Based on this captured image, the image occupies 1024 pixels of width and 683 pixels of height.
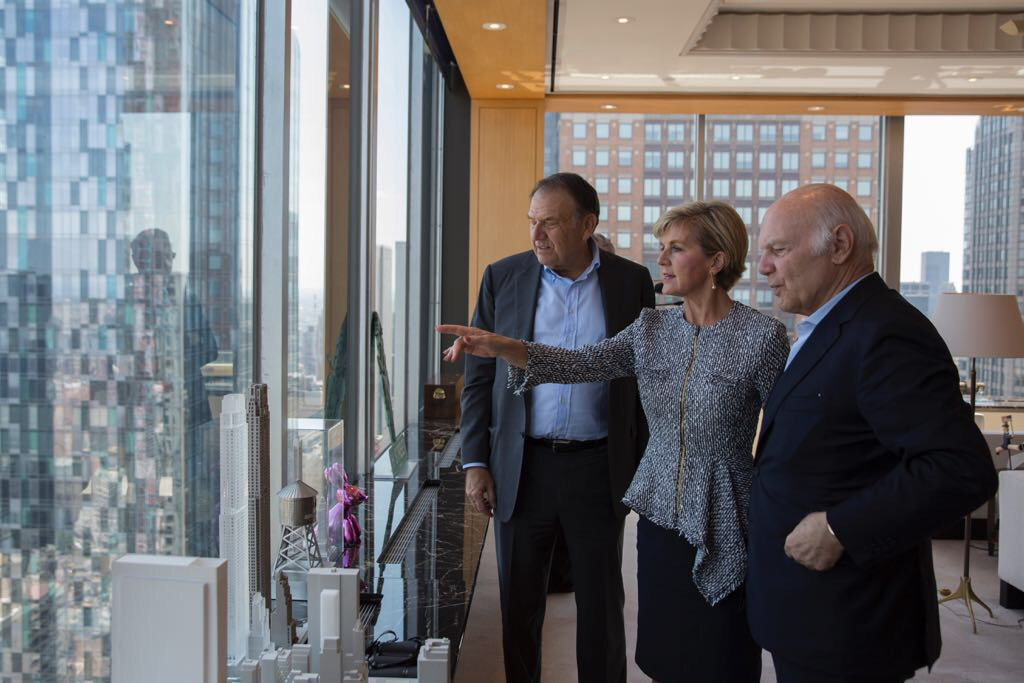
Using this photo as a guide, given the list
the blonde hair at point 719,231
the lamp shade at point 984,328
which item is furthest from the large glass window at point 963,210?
the blonde hair at point 719,231

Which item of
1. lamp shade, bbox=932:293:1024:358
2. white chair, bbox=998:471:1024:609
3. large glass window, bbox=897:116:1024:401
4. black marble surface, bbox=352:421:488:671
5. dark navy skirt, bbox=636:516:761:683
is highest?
large glass window, bbox=897:116:1024:401

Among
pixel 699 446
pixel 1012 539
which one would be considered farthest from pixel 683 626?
pixel 1012 539

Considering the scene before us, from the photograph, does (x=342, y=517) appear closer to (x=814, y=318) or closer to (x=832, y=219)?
(x=814, y=318)

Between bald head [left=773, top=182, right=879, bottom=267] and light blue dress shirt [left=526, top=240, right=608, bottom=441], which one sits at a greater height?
bald head [left=773, top=182, right=879, bottom=267]

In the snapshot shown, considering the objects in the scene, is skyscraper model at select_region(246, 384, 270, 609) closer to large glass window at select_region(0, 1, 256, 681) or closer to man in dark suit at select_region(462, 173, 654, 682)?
large glass window at select_region(0, 1, 256, 681)

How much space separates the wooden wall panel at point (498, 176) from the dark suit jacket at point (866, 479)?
18.6 ft

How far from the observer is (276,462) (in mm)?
2645

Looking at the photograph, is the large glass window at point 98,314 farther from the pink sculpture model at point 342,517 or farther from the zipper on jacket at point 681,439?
the zipper on jacket at point 681,439

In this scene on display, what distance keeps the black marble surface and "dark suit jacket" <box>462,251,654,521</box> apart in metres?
0.29

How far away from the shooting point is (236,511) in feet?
5.63

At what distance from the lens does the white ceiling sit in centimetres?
567

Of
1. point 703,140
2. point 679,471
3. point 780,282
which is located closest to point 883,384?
point 780,282

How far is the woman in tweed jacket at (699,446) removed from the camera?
190cm

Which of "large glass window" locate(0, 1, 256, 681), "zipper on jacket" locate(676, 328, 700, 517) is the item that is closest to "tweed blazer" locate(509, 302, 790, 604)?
"zipper on jacket" locate(676, 328, 700, 517)
